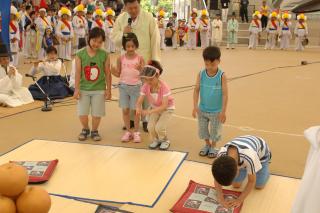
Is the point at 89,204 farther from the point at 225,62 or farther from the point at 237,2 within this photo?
the point at 237,2

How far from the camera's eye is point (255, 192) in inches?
123

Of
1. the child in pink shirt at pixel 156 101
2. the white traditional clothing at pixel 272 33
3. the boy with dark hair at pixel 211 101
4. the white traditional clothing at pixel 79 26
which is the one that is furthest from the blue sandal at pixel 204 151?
the white traditional clothing at pixel 272 33

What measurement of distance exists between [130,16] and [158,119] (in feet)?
4.01

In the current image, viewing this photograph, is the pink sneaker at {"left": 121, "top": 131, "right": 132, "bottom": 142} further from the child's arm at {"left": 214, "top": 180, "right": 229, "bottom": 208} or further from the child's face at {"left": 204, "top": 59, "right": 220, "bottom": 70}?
the child's arm at {"left": 214, "top": 180, "right": 229, "bottom": 208}

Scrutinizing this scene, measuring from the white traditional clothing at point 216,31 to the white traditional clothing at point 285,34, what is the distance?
219cm

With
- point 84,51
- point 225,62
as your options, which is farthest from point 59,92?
point 225,62

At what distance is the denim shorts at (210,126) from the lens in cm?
388

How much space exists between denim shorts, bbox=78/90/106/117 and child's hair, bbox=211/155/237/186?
2095 mm

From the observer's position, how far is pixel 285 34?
1559 cm

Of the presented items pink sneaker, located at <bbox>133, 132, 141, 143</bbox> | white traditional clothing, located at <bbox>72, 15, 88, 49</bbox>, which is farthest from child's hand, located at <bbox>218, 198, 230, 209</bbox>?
white traditional clothing, located at <bbox>72, 15, 88, 49</bbox>

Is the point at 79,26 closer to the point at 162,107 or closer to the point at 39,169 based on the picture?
the point at 162,107

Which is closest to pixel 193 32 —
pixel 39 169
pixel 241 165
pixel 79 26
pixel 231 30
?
pixel 231 30

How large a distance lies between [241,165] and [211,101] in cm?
107

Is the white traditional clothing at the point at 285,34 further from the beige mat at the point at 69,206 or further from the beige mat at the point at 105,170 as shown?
A: the beige mat at the point at 69,206
